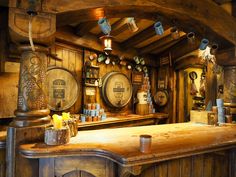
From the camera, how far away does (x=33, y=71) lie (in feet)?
4.82

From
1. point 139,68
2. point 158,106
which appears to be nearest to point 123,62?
point 139,68

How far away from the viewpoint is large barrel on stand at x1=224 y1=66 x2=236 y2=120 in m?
2.66

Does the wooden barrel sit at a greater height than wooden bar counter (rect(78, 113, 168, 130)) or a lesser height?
greater

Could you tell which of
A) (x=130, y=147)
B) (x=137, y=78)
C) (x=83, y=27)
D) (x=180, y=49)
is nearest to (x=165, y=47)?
(x=180, y=49)

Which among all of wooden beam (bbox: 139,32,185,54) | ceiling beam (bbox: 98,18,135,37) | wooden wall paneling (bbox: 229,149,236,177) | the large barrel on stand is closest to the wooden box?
the large barrel on stand

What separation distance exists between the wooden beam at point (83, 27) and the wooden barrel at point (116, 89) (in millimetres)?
924

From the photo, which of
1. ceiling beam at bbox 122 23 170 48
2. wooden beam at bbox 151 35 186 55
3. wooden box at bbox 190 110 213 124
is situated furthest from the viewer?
wooden beam at bbox 151 35 186 55

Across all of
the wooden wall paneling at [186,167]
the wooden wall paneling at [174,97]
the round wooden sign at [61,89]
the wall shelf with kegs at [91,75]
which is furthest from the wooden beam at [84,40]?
the wooden wall paneling at [186,167]

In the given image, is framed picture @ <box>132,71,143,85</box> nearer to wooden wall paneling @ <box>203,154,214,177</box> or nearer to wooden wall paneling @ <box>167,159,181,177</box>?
wooden wall paneling @ <box>203,154,214,177</box>

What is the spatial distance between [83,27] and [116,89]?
129 cm

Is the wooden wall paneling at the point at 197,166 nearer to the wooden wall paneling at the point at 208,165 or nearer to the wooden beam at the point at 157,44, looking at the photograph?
the wooden wall paneling at the point at 208,165

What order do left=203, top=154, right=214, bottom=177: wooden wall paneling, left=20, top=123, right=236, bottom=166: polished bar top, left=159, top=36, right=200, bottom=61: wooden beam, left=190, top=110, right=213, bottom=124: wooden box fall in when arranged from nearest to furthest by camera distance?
left=20, top=123, right=236, bottom=166: polished bar top < left=203, top=154, right=214, bottom=177: wooden wall paneling < left=190, top=110, right=213, bottom=124: wooden box < left=159, top=36, right=200, bottom=61: wooden beam

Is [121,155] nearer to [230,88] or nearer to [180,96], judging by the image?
[230,88]

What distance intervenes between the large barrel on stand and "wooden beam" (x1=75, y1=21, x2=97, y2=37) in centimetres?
194
